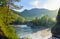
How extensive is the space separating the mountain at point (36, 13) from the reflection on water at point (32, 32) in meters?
0.18

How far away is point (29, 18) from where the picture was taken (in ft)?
8.77

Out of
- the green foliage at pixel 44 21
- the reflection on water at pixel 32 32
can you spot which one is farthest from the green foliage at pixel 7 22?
the green foliage at pixel 44 21

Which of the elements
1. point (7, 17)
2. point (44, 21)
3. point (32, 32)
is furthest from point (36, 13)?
point (7, 17)

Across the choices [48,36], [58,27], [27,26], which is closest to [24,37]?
[27,26]

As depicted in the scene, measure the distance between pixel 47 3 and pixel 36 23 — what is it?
1.22 feet

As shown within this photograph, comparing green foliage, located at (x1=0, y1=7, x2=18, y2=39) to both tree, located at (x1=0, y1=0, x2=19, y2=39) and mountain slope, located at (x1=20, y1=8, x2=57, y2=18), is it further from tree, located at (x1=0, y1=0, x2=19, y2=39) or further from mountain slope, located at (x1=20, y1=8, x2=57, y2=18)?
mountain slope, located at (x1=20, y1=8, x2=57, y2=18)

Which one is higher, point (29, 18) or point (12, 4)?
point (12, 4)

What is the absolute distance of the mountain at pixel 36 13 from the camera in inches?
105

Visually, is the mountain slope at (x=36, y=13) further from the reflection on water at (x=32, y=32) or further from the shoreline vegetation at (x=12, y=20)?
the reflection on water at (x=32, y=32)

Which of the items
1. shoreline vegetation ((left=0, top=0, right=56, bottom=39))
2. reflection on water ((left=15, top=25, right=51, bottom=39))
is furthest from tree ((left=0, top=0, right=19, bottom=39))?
reflection on water ((left=15, top=25, right=51, bottom=39))

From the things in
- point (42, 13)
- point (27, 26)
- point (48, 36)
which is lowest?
point (48, 36)

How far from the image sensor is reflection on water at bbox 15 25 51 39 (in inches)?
103

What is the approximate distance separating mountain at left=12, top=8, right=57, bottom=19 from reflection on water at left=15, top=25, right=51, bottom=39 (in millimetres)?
185

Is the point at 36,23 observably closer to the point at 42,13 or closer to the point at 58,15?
the point at 42,13
